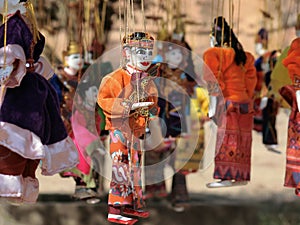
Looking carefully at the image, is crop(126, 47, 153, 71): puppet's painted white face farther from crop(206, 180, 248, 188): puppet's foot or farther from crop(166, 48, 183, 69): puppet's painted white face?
crop(166, 48, 183, 69): puppet's painted white face

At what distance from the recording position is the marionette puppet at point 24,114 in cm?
507

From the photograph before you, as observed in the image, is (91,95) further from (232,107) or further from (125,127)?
(125,127)

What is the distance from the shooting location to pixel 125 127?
5.43m

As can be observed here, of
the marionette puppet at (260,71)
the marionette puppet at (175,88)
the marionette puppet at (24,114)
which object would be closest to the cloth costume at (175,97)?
the marionette puppet at (175,88)

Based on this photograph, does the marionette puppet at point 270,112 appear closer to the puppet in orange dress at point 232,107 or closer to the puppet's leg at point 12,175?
the puppet in orange dress at point 232,107

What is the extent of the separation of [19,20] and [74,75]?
1678 millimetres

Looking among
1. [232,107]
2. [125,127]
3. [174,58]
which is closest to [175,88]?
[174,58]

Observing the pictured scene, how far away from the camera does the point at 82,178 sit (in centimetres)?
678

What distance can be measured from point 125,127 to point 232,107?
1.01m

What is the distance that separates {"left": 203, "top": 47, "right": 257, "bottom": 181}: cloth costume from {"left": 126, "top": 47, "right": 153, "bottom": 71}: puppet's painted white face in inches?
31.1

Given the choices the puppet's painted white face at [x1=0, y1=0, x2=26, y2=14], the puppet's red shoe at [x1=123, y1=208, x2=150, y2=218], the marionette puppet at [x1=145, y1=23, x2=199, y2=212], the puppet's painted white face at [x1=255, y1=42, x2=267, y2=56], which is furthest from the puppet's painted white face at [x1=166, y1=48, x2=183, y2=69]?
the puppet's painted white face at [x1=0, y1=0, x2=26, y2=14]

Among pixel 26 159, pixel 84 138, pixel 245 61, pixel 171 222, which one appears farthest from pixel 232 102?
pixel 171 222

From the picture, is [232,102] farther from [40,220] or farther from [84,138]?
[40,220]

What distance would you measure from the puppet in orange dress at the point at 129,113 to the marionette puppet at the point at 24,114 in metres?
0.31
